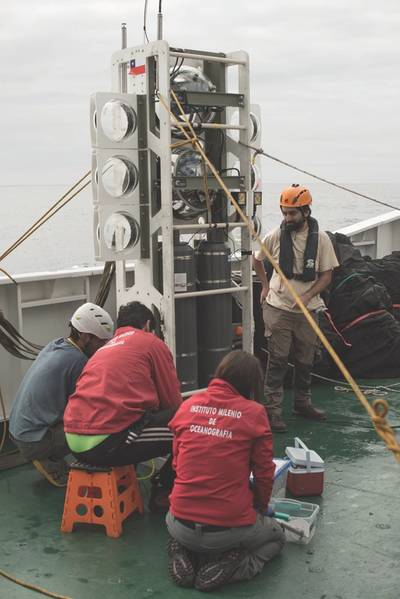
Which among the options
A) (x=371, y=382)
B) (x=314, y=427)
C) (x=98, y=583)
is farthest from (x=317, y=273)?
(x=98, y=583)

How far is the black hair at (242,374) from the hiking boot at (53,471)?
6.07 feet

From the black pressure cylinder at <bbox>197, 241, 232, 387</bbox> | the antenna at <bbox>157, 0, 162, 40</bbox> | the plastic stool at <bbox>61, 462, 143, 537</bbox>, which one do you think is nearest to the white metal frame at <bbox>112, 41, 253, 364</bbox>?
the black pressure cylinder at <bbox>197, 241, 232, 387</bbox>

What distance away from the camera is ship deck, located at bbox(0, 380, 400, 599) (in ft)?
13.0

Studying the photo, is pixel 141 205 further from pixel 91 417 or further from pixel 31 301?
pixel 91 417

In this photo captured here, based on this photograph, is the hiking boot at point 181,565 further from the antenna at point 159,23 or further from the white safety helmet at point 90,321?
A: the antenna at point 159,23

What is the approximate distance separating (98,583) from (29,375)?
1646mm

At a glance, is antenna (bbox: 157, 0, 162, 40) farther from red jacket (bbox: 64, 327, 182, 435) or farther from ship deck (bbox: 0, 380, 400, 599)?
ship deck (bbox: 0, 380, 400, 599)

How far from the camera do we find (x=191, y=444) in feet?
13.0

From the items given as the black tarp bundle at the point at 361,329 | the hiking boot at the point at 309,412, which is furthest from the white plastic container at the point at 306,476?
the black tarp bundle at the point at 361,329

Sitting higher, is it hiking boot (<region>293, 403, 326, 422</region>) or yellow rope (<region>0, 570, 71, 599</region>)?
hiking boot (<region>293, 403, 326, 422</region>)

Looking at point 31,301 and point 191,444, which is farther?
point 31,301

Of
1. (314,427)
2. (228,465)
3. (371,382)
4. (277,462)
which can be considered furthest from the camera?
(371,382)

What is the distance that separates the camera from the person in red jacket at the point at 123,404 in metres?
4.57

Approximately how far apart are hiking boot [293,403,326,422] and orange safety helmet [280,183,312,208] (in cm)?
163
